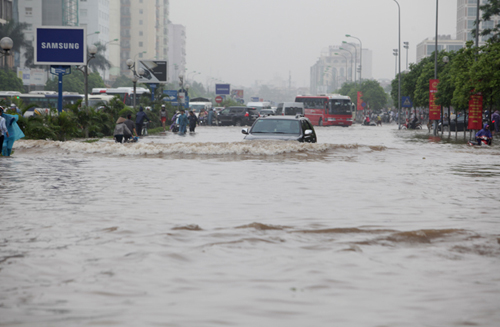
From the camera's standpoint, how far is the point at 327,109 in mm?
67500

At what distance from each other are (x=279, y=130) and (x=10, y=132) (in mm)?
7408

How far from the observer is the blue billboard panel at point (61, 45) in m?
30.9

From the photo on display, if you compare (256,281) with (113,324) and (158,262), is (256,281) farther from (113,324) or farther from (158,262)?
(113,324)

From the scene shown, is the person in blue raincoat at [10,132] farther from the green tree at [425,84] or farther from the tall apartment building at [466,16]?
the tall apartment building at [466,16]

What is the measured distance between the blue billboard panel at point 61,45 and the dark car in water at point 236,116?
107 feet

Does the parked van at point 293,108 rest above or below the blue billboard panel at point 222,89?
below

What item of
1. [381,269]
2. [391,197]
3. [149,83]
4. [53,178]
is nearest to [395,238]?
[381,269]

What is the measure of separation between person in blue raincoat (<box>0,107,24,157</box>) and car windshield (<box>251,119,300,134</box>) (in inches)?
256

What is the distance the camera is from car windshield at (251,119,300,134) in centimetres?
2042

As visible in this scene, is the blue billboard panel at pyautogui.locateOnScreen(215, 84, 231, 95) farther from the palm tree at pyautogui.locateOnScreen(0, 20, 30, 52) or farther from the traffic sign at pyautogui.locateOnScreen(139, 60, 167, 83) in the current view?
the traffic sign at pyautogui.locateOnScreen(139, 60, 167, 83)

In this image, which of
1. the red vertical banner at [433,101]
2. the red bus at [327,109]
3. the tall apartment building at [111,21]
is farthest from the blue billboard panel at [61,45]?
the tall apartment building at [111,21]

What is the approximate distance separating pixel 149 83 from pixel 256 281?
44.3 m

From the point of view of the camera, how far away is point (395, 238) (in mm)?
8141

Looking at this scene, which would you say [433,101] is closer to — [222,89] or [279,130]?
[279,130]
